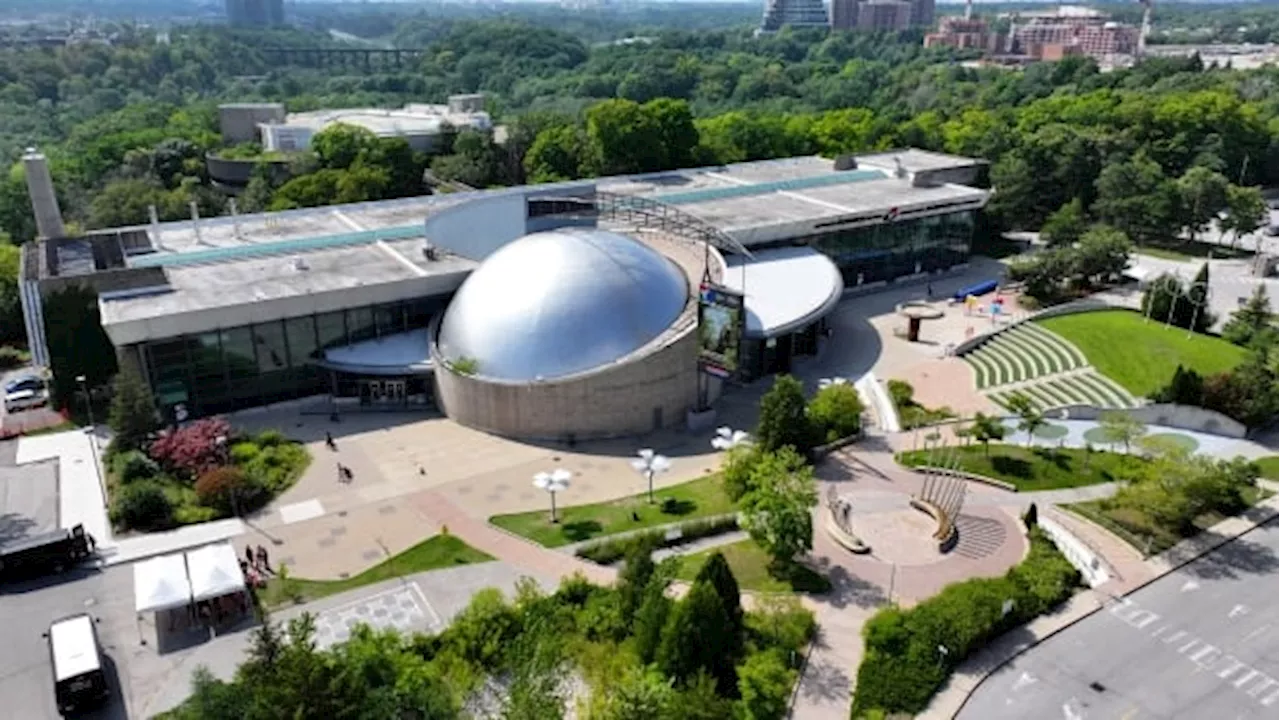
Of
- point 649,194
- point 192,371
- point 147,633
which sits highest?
point 649,194

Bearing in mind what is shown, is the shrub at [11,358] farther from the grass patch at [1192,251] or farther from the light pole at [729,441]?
the grass patch at [1192,251]

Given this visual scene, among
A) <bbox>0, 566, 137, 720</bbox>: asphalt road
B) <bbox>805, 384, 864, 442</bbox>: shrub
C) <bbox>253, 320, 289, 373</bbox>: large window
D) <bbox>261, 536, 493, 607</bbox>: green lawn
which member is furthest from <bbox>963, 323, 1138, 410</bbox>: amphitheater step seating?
<bbox>0, 566, 137, 720</bbox>: asphalt road

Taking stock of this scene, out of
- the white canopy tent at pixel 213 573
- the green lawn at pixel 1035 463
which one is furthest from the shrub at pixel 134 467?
the green lawn at pixel 1035 463

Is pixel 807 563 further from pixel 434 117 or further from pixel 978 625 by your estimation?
pixel 434 117

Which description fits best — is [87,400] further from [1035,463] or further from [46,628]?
[1035,463]

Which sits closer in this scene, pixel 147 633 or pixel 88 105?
pixel 147 633

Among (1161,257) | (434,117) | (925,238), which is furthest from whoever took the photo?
(434,117)

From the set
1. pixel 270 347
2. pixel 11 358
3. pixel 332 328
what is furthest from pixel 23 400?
pixel 332 328

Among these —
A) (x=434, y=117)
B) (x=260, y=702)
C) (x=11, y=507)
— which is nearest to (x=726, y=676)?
(x=260, y=702)
